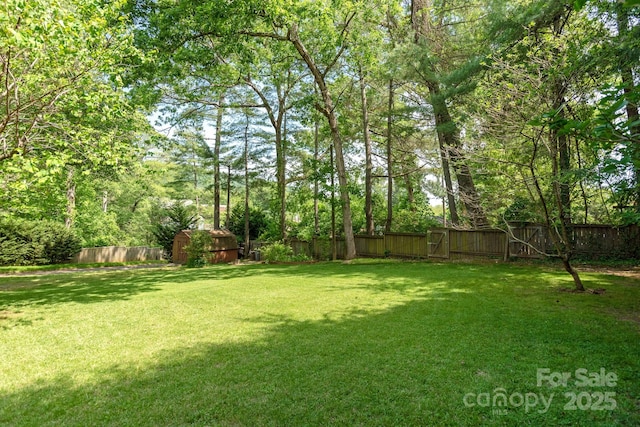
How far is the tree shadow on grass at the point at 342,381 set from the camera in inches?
98.0

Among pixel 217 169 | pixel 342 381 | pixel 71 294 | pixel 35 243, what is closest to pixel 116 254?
pixel 35 243

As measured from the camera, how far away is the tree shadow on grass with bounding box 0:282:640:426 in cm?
249

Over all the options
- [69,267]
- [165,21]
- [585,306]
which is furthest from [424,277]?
[69,267]

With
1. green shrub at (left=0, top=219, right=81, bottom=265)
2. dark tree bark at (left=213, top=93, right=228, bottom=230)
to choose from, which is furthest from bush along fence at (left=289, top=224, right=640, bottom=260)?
green shrub at (left=0, top=219, right=81, bottom=265)

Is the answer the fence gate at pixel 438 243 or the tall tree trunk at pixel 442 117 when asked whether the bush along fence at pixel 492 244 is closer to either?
the fence gate at pixel 438 243

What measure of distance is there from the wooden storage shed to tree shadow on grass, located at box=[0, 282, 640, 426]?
16344 millimetres

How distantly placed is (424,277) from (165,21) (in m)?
10.7

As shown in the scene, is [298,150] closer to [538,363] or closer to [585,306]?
[585,306]

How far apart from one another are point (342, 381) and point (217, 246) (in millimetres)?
18053

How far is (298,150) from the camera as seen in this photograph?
73.2 ft

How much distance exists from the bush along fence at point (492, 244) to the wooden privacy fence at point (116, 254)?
1323 cm

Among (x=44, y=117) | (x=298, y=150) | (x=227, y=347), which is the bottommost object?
(x=227, y=347)

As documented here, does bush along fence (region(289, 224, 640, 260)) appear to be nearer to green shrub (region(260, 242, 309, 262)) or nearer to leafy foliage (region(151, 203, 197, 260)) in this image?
green shrub (region(260, 242, 309, 262))

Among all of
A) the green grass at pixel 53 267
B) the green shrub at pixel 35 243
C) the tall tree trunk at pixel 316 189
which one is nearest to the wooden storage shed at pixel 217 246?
the green grass at pixel 53 267
